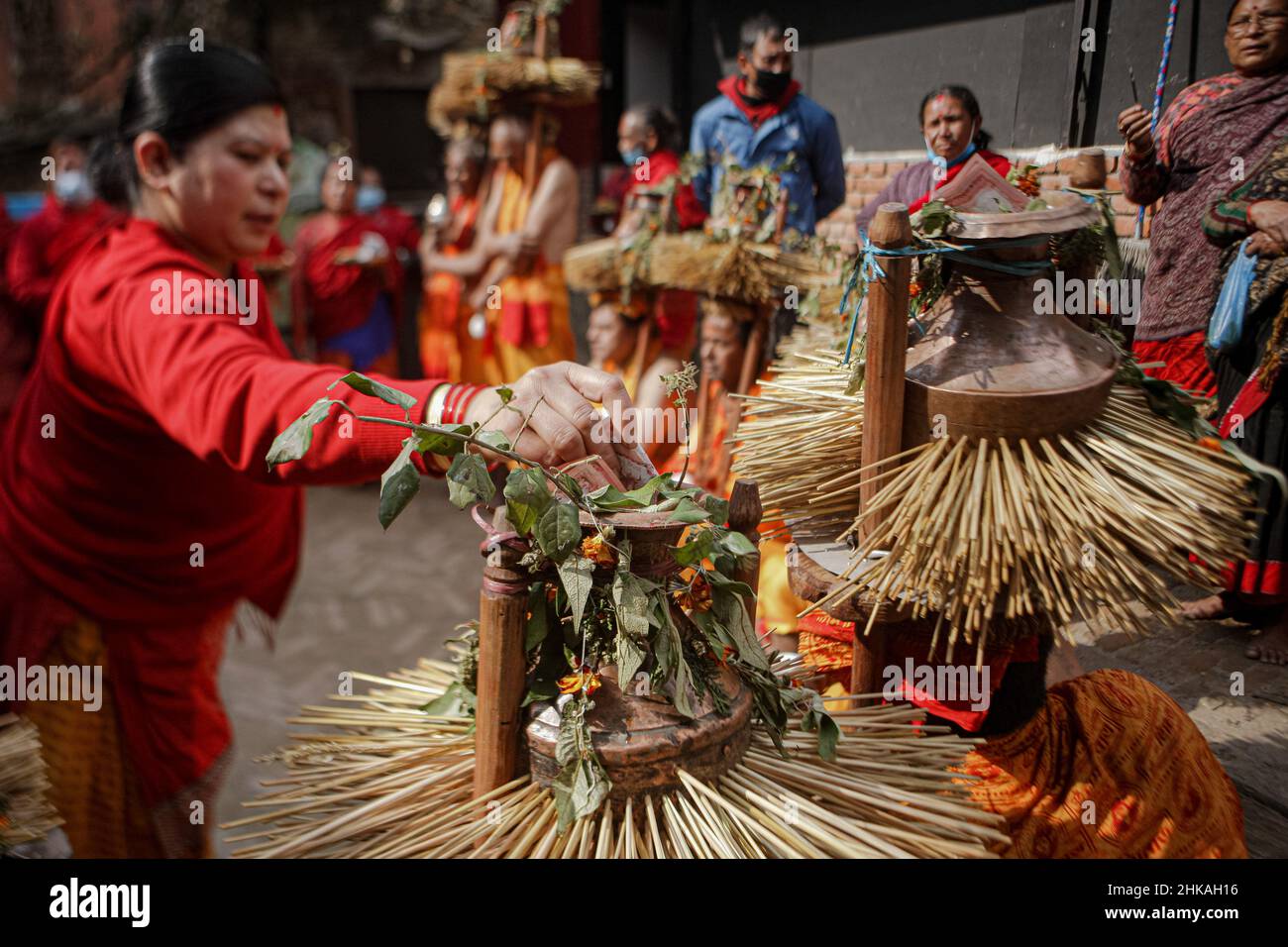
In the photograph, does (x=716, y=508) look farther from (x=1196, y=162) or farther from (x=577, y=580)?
(x=1196, y=162)

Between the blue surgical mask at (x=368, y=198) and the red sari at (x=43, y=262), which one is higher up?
the blue surgical mask at (x=368, y=198)

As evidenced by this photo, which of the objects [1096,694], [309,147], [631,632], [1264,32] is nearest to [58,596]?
[631,632]

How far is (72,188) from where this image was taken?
6.23 m

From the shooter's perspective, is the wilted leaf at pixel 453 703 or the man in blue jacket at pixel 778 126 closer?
the wilted leaf at pixel 453 703

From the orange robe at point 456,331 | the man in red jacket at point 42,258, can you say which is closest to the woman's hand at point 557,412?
the man in red jacket at point 42,258

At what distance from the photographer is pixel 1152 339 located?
60.6 inches

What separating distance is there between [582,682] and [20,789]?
847 mm

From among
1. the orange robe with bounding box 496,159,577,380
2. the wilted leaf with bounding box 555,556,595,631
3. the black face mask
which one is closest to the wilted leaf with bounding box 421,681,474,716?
the wilted leaf with bounding box 555,556,595,631

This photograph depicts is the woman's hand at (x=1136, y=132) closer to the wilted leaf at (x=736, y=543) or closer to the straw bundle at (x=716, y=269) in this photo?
the wilted leaf at (x=736, y=543)

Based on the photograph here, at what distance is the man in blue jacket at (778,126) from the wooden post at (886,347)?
0.87m

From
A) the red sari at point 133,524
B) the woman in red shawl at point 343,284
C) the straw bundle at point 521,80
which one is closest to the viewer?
the red sari at point 133,524

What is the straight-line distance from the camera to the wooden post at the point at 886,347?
4.31 feet
